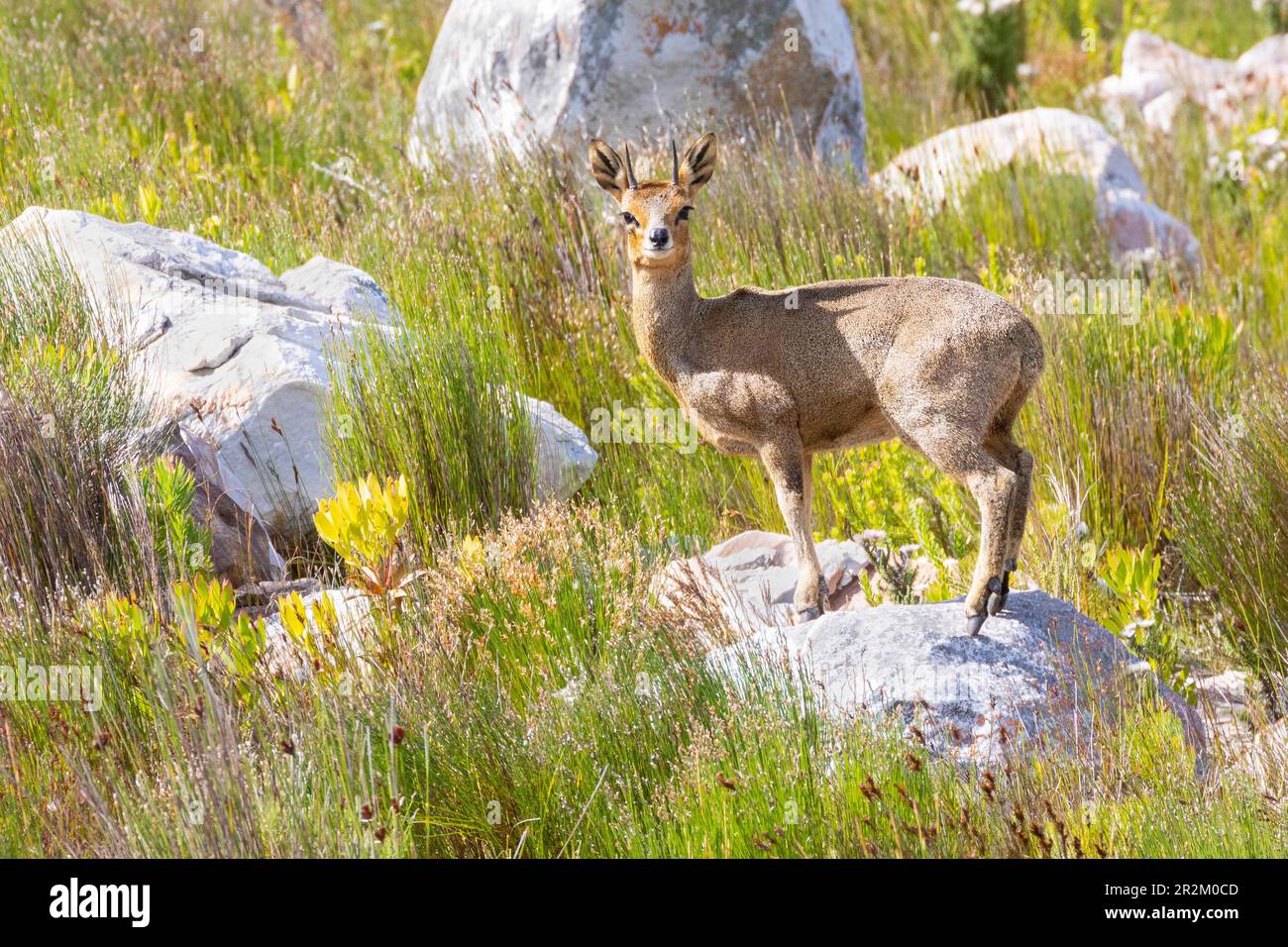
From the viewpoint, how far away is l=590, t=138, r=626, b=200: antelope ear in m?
4.71

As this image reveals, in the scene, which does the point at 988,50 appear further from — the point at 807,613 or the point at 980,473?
the point at 980,473

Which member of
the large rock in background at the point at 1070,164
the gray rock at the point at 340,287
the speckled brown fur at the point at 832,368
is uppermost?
the large rock in background at the point at 1070,164

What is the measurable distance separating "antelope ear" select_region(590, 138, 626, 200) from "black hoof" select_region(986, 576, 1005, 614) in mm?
1666

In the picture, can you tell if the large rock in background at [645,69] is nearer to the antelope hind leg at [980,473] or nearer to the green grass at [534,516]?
the green grass at [534,516]

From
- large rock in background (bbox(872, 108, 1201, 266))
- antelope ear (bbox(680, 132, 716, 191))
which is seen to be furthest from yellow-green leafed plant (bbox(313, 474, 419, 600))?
large rock in background (bbox(872, 108, 1201, 266))

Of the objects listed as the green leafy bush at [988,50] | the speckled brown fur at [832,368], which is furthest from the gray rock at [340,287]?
the green leafy bush at [988,50]

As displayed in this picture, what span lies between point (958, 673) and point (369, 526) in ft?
6.53

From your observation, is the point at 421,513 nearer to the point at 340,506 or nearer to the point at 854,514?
the point at 340,506

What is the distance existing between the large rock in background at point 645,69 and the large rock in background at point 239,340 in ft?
9.28

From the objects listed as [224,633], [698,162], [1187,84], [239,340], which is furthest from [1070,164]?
[224,633]

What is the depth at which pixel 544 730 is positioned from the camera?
14.7ft

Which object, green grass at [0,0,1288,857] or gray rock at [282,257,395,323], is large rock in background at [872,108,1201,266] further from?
gray rock at [282,257,395,323]

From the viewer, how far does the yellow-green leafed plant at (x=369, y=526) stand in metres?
5.02
